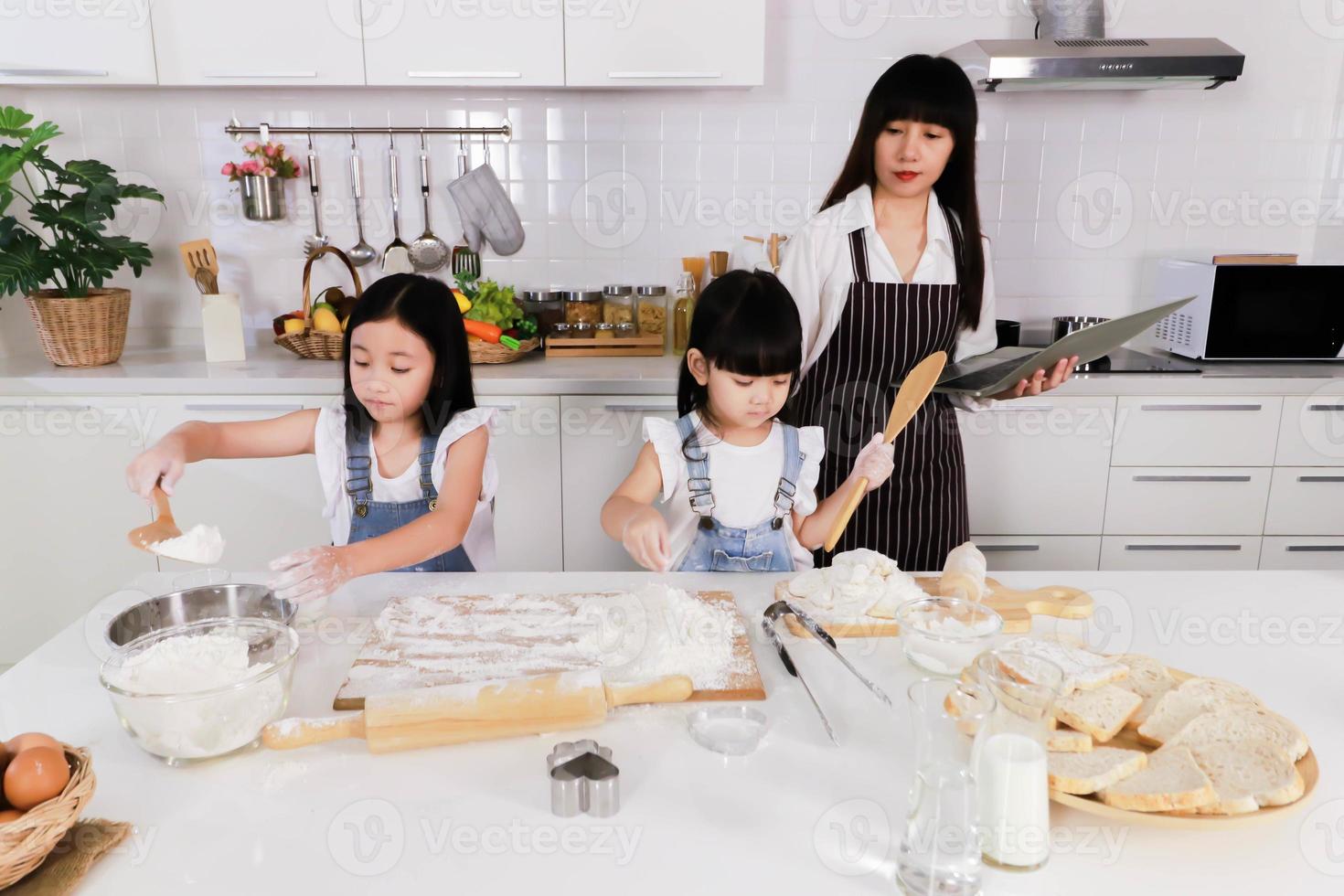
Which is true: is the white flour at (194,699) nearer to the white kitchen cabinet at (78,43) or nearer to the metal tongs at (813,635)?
the metal tongs at (813,635)

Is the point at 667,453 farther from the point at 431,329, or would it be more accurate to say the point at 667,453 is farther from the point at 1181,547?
the point at 1181,547

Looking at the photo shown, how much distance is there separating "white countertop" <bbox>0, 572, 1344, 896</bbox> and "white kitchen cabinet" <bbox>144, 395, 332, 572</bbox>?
4.52 ft

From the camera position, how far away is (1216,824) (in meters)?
0.79

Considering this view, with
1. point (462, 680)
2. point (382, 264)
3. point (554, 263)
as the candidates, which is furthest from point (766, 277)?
point (382, 264)

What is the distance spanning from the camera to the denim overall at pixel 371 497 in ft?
5.23

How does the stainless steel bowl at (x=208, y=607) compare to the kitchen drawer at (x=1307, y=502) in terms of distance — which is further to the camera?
the kitchen drawer at (x=1307, y=502)

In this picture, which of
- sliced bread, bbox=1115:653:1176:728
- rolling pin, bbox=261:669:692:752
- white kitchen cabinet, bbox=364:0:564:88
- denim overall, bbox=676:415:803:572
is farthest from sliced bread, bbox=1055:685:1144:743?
white kitchen cabinet, bbox=364:0:564:88

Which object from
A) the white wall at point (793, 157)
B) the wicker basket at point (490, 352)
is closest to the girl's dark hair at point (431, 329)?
the wicker basket at point (490, 352)

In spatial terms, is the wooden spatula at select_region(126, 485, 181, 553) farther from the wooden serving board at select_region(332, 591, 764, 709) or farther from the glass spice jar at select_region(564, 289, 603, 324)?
the glass spice jar at select_region(564, 289, 603, 324)

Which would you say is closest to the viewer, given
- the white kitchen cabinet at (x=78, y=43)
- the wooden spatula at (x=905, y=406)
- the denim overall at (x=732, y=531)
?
the wooden spatula at (x=905, y=406)

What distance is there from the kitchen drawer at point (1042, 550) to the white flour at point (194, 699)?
202cm

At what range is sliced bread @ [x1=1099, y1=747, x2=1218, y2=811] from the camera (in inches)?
31.5

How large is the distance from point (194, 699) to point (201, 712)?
0.02 metres

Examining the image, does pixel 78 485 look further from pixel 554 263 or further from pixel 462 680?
pixel 462 680
